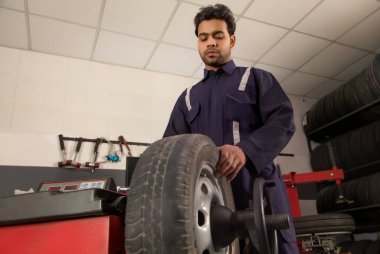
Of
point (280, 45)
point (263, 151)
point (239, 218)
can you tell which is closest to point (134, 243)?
point (239, 218)

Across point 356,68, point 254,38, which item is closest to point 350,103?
point 356,68

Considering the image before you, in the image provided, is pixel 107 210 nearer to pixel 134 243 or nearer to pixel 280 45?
pixel 134 243

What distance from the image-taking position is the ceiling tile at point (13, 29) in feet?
9.09

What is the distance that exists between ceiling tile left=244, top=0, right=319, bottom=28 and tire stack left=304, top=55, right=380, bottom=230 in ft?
3.41

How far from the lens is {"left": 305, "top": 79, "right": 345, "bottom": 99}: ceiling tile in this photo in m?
4.46

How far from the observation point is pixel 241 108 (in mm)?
1234

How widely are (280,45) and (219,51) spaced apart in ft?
7.63

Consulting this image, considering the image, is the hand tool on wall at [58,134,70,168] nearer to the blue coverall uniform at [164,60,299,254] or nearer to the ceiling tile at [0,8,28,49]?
the ceiling tile at [0,8,28,49]

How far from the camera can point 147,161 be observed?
0.73 meters

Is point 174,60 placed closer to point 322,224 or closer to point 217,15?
point 217,15

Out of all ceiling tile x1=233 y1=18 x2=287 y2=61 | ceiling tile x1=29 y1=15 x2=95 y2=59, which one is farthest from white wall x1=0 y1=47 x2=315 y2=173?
ceiling tile x1=233 y1=18 x2=287 y2=61

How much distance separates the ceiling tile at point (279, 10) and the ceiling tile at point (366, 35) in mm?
755

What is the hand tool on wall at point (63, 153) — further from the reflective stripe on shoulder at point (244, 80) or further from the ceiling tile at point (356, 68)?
the ceiling tile at point (356, 68)

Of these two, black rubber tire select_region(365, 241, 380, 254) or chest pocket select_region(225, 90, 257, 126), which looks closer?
chest pocket select_region(225, 90, 257, 126)
